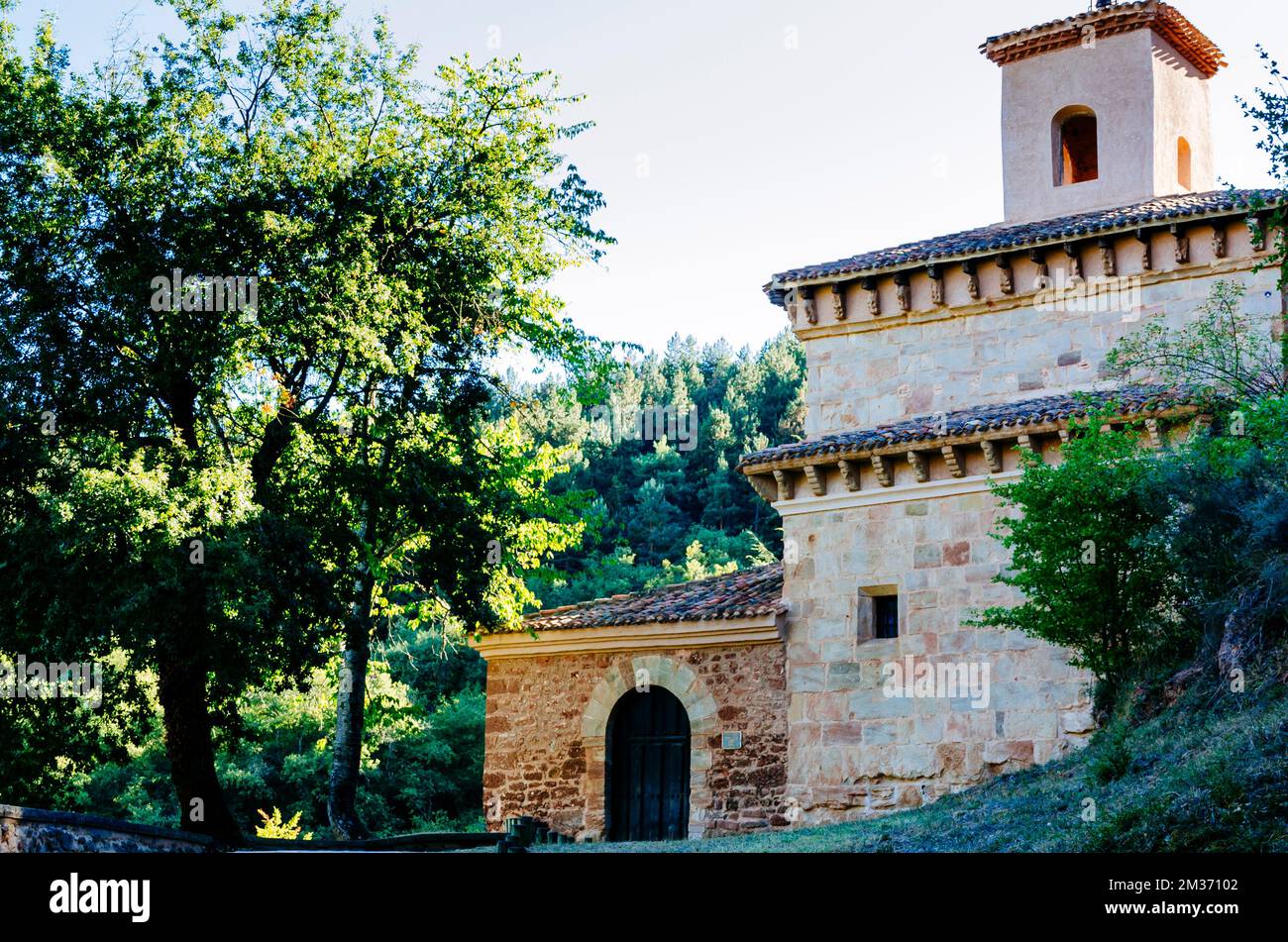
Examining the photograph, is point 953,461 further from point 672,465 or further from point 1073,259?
point 672,465

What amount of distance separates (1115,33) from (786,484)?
30.0 feet

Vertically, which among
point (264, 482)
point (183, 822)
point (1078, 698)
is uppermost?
point (264, 482)

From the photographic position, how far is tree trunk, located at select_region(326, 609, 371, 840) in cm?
2152

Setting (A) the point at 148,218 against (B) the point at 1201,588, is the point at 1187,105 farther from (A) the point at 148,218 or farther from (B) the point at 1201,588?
(A) the point at 148,218

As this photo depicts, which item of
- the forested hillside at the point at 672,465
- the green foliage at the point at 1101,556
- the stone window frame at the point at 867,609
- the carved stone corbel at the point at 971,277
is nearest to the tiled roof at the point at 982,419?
the green foliage at the point at 1101,556

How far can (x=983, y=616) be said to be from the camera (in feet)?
57.0

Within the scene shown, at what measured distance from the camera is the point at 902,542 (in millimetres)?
19094

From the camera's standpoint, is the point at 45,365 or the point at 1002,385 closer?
the point at 45,365

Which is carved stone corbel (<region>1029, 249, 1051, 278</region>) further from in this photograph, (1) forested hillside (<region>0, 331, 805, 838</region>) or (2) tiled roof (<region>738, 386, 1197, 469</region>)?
(1) forested hillside (<region>0, 331, 805, 838</region>)

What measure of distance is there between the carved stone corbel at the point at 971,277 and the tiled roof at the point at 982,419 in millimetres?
1580

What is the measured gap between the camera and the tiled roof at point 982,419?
56.1ft

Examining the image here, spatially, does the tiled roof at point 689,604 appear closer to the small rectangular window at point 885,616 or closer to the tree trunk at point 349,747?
the small rectangular window at point 885,616
